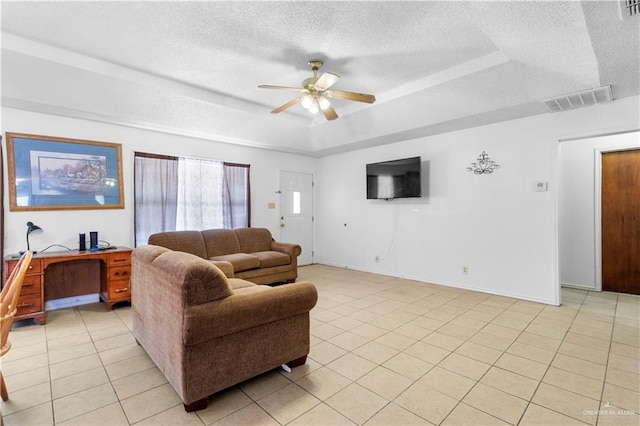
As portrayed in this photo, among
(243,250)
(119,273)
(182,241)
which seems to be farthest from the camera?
(243,250)

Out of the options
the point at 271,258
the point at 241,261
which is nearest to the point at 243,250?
the point at 271,258

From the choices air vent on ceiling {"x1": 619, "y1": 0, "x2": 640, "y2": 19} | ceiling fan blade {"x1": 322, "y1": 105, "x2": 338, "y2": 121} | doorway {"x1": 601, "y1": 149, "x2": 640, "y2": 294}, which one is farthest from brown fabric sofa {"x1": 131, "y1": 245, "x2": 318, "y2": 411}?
doorway {"x1": 601, "y1": 149, "x2": 640, "y2": 294}

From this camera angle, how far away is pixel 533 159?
413cm

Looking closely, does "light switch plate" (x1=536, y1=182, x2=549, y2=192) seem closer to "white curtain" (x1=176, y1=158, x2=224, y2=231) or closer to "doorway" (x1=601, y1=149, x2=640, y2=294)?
"doorway" (x1=601, y1=149, x2=640, y2=294)

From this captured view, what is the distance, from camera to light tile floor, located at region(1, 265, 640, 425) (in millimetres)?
1890

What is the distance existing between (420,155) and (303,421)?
4.58 m

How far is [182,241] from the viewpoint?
4.57m

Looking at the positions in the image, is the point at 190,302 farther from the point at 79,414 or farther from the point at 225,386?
the point at 79,414

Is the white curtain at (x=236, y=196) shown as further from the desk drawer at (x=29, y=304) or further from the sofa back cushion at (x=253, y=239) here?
the desk drawer at (x=29, y=304)

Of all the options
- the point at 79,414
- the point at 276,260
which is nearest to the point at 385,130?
the point at 276,260

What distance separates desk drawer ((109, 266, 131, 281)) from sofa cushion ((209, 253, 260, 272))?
1149mm

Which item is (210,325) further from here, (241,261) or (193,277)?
(241,261)

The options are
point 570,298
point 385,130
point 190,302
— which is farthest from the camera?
point 385,130

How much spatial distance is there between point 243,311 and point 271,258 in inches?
114
